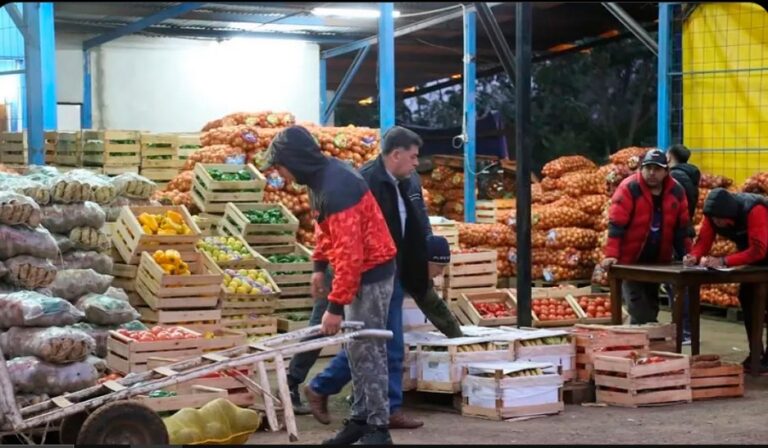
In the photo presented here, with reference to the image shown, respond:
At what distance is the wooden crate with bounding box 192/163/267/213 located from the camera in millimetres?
12273

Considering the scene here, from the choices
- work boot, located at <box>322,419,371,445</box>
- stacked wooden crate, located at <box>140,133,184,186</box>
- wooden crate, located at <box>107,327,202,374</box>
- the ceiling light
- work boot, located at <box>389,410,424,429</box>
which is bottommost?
work boot, located at <box>389,410,424,429</box>

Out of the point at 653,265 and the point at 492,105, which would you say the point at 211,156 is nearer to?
the point at 653,265

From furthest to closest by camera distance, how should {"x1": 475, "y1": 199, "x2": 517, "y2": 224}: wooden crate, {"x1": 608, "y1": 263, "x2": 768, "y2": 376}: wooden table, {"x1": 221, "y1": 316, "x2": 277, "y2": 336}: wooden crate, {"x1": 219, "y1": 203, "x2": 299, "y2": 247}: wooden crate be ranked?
{"x1": 475, "y1": 199, "x2": 517, "y2": 224}: wooden crate, {"x1": 219, "y1": 203, "x2": 299, "y2": 247}: wooden crate, {"x1": 221, "y1": 316, "x2": 277, "y2": 336}: wooden crate, {"x1": 608, "y1": 263, "x2": 768, "y2": 376}: wooden table

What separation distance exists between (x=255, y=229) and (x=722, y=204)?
476 centimetres

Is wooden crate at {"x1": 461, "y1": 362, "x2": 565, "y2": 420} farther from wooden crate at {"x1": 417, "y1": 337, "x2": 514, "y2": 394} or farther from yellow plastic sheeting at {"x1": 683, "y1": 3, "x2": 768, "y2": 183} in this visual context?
yellow plastic sheeting at {"x1": 683, "y1": 3, "x2": 768, "y2": 183}

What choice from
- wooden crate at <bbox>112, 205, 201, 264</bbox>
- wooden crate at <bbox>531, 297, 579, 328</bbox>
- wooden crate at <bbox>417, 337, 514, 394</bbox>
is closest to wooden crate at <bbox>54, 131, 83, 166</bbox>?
wooden crate at <bbox>112, 205, 201, 264</bbox>

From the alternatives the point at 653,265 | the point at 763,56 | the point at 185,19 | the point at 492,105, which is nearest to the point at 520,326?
the point at 653,265

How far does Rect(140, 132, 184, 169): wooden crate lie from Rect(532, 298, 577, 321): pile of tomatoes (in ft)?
19.1

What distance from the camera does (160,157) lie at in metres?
15.2

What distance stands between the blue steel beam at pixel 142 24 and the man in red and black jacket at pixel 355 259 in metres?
10.3

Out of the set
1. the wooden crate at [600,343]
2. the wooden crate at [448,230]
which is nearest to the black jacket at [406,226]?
the wooden crate at [600,343]

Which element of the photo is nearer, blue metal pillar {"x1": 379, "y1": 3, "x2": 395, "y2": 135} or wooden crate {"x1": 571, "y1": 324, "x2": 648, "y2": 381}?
wooden crate {"x1": 571, "y1": 324, "x2": 648, "y2": 381}

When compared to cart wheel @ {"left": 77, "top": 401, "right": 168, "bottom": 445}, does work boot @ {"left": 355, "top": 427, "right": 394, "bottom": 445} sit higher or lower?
lower

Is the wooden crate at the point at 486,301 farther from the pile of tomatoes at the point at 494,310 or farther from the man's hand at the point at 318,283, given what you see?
the man's hand at the point at 318,283
